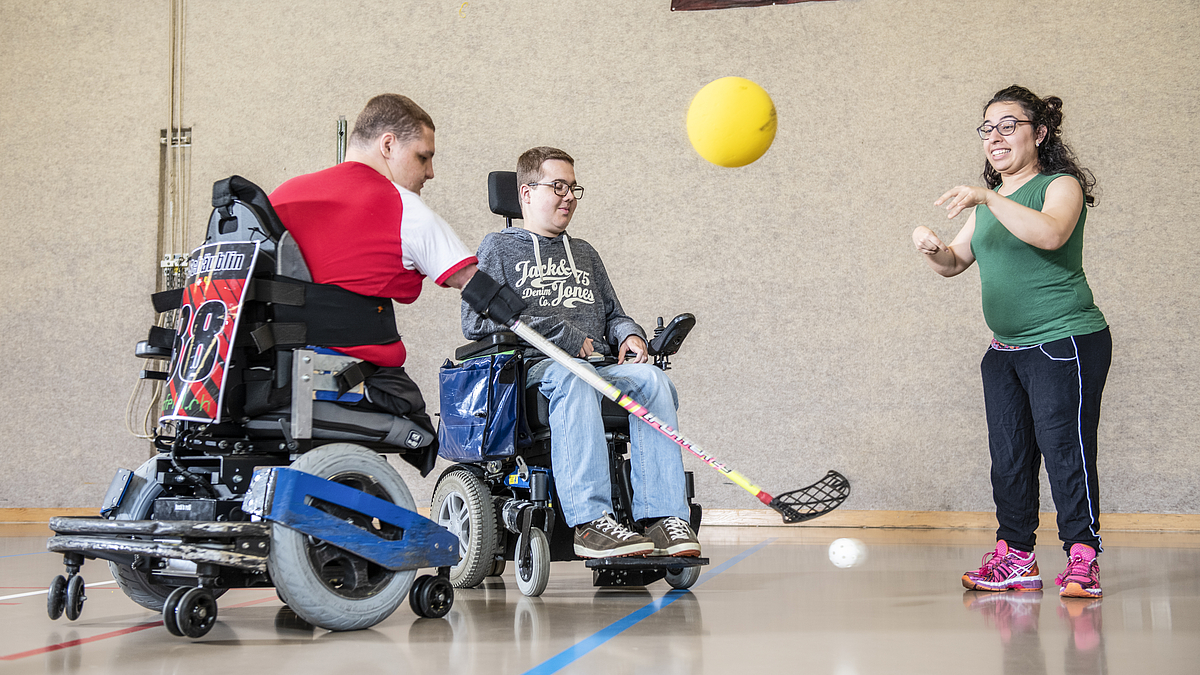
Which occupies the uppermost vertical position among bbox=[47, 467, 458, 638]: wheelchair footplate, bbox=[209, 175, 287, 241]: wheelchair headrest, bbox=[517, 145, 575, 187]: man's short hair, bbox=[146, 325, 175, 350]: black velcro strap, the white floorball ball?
bbox=[517, 145, 575, 187]: man's short hair

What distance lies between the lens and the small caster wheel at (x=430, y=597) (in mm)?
1838

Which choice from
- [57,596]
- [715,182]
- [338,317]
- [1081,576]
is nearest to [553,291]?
[338,317]

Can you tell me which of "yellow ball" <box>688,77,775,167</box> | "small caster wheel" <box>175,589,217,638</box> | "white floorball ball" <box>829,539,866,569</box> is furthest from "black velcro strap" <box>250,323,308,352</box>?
"white floorball ball" <box>829,539,866,569</box>

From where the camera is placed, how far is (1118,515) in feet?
14.4

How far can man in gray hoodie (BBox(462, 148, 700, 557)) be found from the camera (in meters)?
2.17

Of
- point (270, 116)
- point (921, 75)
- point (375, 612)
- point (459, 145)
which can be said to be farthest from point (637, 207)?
point (375, 612)

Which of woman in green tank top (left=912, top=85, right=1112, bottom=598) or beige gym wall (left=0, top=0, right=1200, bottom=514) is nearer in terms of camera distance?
woman in green tank top (left=912, top=85, right=1112, bottom=598)

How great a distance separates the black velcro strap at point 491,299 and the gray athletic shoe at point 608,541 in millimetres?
519

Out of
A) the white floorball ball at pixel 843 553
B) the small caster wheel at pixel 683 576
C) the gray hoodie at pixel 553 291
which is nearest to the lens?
the small caster wheel at pixel 683 576

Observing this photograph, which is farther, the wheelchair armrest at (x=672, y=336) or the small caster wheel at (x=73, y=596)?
the wheelchair armrest at (x=672, y=336)

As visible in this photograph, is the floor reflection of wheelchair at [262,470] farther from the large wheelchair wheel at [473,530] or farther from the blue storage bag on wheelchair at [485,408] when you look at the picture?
the large wheelchair wheel at [473,530]

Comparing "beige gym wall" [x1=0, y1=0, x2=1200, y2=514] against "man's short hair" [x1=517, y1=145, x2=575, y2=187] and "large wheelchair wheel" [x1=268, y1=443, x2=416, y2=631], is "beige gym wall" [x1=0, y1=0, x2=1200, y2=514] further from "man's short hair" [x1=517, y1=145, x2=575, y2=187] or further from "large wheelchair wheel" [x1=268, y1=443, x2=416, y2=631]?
"large wheelchair wheel" [x1=268, y1=443, x2=416, y2=631]

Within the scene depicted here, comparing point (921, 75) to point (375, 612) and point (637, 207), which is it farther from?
point (375, 612)

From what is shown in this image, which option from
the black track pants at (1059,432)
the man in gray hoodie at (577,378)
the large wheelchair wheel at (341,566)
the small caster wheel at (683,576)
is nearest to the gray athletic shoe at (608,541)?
the man in gray hoodie at (577,378)
